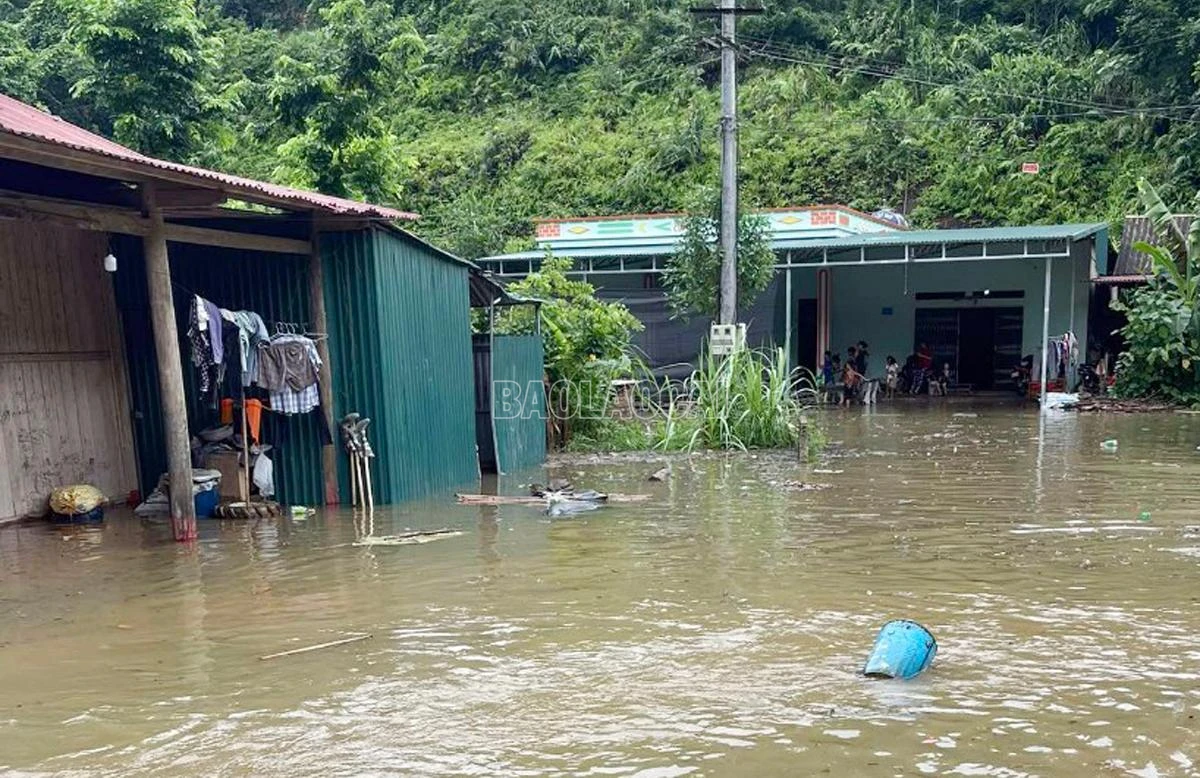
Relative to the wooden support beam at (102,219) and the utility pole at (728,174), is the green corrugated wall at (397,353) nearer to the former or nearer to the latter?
the wooden support beam at (102,219)

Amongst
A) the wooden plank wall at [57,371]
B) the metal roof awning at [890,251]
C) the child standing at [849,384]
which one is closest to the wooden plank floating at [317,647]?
the wooden plank wall at [57,371]

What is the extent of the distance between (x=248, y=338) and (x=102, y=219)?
6.35 feet

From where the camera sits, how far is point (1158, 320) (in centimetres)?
1977

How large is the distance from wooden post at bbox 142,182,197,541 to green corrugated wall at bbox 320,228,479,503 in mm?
1934

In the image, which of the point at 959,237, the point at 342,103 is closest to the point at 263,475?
the point at 342,103

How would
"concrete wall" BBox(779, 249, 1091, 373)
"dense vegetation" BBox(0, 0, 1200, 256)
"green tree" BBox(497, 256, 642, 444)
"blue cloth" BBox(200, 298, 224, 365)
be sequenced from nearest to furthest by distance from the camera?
"blue cloth" BBox(200, 298, 224, 365) → "green tree" BBox(497, 256, 642, 444) → "concrete wall" BBox(779, 249, 1091, 373) → "dense vegetation" BBox(0, 0, 1200, 256)

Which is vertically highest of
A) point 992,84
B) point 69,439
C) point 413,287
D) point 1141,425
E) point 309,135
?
point 992,84

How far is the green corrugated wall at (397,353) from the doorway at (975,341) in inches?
693

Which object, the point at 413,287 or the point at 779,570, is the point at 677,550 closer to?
the point at 779,570

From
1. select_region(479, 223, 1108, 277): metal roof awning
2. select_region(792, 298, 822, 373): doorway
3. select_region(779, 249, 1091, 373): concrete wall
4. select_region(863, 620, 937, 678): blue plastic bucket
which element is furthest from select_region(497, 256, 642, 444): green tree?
select_region(792, 298, 822, 373): doorway

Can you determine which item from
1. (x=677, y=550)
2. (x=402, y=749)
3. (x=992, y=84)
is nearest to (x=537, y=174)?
(x=992, y=84)

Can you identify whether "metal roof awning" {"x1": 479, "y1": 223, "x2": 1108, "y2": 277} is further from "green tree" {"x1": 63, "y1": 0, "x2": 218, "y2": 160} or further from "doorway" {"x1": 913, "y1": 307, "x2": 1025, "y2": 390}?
"green tree" {"x1": 63, "y1": 0, "x2": 218, "y2": 160}

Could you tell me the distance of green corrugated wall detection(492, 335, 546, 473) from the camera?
12.8 metres

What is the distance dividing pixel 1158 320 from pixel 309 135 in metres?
16.5
